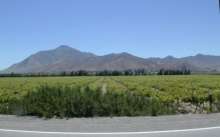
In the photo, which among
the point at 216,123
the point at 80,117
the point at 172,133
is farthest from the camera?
the point at 80,117

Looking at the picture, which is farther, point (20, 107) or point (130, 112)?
point (20, 107)

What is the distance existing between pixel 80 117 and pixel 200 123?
5.08 metres

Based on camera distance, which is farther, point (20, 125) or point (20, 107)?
point (20, 107)

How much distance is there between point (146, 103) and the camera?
19141mm

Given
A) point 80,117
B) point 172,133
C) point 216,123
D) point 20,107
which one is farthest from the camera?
point 20,107

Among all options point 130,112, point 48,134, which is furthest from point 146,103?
point 48,134

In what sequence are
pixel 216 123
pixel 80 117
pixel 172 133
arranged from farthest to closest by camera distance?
pixel 80 117, pixel 216 123, pixel 172 133

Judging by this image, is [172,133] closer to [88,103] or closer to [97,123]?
[97,123]

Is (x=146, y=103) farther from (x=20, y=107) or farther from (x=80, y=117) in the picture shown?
(x=20, y=107)

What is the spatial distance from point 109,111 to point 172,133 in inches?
236

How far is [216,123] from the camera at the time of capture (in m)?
13.8

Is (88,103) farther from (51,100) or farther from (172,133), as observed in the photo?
(172,133)

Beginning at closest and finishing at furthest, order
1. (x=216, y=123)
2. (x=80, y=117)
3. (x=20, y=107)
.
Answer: (x=216, y=123) < (x=80, y=117) < (x=20, y=107)

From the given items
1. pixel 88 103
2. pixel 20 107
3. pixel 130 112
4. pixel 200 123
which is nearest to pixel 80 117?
pixel 88 103
